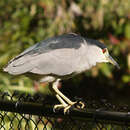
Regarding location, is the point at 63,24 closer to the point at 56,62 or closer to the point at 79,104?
the point at 56,62

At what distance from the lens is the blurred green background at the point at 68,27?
352 centimetres

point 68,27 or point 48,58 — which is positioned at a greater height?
point 48,58

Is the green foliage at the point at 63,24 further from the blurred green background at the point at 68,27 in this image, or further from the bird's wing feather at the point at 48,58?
the bird's wing feather at the point at 48,58

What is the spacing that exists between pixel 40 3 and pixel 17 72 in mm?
2161

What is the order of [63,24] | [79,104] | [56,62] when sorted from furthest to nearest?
[63,24], [56,62], [79,104]

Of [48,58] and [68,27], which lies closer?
[48,58]

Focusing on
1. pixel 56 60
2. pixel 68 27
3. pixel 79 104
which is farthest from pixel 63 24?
pixel 79 104

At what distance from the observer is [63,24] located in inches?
139

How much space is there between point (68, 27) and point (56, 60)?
6.39 feet

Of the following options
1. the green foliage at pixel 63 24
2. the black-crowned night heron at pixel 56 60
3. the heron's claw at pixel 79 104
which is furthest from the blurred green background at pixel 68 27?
the heron's claw at pixel 79 104

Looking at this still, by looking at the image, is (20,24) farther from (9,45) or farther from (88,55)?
(88,55)

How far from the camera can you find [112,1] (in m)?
3.49

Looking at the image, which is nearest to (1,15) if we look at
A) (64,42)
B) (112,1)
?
(112,1)

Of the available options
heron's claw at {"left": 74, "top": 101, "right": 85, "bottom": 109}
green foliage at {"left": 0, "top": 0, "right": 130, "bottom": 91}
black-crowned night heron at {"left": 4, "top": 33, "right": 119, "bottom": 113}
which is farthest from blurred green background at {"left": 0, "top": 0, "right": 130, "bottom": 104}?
heron's claw at {"left": 74, "top": 101, "right": 85, "bottom": 109}
